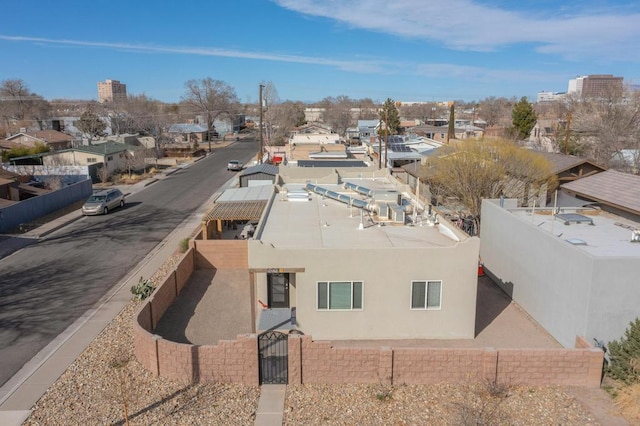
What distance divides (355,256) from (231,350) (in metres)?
4.41

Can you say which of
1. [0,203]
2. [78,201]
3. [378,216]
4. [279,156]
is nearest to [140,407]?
[378,216]

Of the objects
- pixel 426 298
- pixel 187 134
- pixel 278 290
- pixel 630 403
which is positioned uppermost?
pixel 187 134

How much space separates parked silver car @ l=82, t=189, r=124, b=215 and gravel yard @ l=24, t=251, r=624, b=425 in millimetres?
21791

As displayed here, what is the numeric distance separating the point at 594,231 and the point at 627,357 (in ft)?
20.2

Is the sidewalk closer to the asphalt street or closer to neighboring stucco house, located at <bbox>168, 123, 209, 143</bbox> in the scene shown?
the asphalt street

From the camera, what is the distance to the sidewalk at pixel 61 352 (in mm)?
11555

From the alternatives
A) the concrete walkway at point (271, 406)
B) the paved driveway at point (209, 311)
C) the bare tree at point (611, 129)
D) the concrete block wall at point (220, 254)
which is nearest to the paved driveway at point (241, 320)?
the paved driveway at point (209, 311)

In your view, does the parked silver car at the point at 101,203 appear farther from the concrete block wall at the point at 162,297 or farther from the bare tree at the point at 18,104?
the bare tree at the point at 18,104

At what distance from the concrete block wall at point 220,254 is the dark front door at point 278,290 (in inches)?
230

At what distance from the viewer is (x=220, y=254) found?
71.3ft

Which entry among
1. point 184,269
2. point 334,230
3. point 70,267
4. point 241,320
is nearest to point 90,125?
point 70,267

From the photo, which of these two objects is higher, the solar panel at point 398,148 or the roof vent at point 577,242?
the solar panel at point 398,148

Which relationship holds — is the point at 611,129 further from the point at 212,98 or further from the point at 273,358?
the point at 212,98

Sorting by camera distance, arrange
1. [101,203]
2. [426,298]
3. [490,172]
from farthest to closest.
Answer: [101,203] → [490,172] → [426,298]
